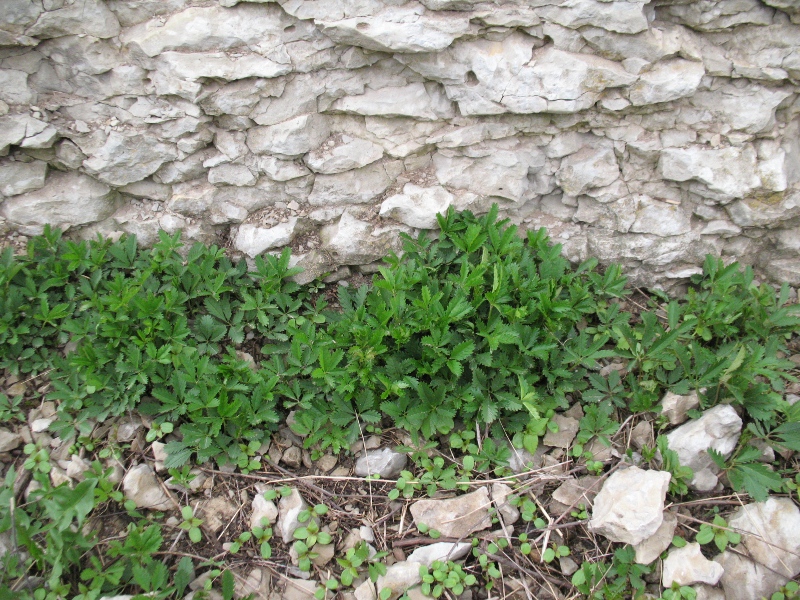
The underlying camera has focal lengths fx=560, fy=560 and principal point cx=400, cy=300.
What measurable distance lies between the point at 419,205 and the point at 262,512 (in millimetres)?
1888

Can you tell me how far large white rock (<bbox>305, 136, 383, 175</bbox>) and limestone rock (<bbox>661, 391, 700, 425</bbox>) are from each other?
2.10 meters

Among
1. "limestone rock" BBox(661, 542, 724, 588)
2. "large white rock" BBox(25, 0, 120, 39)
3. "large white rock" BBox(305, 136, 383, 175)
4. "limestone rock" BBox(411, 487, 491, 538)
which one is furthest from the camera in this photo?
"large white rock" BBox(305, 136, 383, 175)

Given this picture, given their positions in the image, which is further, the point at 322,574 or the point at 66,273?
the point at 66,273

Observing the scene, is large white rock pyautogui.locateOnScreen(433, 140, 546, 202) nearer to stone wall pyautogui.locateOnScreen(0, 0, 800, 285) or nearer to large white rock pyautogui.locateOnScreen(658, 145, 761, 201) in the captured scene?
stone wall pyautogui.locateOnScreen(0, 0, 800, 285)

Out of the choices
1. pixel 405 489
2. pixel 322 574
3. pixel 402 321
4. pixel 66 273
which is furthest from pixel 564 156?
pixel 66 273

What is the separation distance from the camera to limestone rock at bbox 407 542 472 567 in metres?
2.55

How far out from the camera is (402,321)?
2.93 metres

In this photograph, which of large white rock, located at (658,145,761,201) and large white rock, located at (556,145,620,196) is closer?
large white rock, located at (658,145,761,201)

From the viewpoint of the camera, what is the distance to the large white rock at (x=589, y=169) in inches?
130

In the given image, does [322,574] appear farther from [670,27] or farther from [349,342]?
[670,27]

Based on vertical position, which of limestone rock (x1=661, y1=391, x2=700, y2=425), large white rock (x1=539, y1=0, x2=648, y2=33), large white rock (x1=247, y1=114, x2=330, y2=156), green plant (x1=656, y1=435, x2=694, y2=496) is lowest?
green plant (x1=656, y1=435, x2=694, y2=496)

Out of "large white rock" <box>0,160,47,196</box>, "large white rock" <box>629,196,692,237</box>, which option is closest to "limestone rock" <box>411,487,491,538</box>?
"large white rock" <box>629,196,692,237</box>

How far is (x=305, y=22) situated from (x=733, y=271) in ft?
9.12

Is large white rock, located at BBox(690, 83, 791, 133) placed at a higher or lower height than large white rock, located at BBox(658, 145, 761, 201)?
higher
